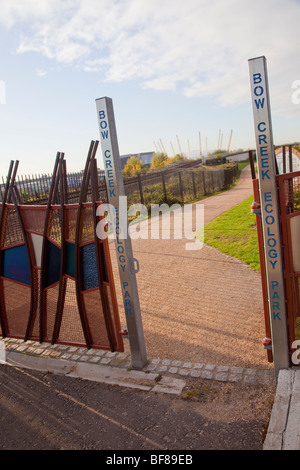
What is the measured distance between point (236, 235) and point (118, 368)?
6.95 meters

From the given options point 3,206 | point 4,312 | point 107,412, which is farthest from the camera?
point 4,312

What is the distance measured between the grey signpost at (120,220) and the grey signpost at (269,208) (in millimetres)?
1471

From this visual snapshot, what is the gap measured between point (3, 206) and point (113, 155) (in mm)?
1939

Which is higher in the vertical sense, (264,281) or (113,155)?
(113,155)

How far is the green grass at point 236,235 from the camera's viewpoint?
29.1 ft

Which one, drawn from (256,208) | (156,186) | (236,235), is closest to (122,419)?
(256,208)

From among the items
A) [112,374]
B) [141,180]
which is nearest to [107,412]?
[112,374]

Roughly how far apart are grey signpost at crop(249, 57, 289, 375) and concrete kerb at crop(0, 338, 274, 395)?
535mm

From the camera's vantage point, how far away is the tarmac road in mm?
3314

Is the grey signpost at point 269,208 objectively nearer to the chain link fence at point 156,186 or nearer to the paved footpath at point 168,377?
the paved footpath at point 168,377

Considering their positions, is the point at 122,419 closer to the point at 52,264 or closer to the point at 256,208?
the point at 52,264

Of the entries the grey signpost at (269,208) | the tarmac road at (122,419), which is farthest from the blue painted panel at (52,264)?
the grey signpost at (269,208)
